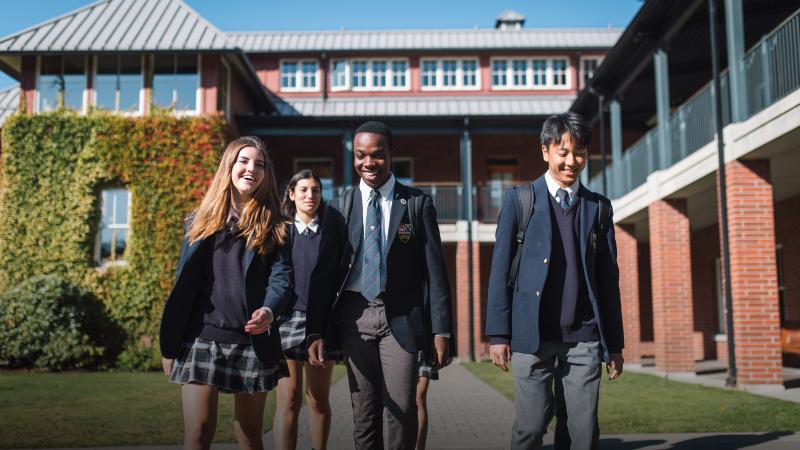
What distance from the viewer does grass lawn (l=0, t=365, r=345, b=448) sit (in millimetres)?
6855

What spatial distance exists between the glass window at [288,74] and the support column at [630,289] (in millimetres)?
13345

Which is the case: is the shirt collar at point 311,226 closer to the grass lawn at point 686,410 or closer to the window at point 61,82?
the grass lawn at point 686,410

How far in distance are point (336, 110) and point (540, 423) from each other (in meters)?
22.7

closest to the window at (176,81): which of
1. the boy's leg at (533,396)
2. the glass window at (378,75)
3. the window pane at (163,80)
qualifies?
the window pane at (163,80)

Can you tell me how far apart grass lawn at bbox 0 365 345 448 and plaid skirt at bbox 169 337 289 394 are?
3307 mm

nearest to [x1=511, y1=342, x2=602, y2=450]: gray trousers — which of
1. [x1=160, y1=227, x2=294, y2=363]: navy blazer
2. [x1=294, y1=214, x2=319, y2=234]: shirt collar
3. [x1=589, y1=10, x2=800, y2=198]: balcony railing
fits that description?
[x1=160, y1=227, x2=294, y2=363]: navy blazer

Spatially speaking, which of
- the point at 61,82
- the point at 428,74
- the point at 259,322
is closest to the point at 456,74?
the point at 428,74

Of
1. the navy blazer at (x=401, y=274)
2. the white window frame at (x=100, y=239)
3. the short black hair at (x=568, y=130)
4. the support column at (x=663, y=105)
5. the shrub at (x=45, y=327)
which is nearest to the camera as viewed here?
the navy blazer at (x=401, y=274)

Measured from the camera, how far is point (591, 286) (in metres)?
3.64

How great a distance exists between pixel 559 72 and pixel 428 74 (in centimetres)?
468

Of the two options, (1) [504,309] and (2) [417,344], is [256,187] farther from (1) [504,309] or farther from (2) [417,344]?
(1) [504,309]

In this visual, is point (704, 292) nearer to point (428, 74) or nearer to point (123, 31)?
point (428, 74)

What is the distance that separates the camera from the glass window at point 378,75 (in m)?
27.2

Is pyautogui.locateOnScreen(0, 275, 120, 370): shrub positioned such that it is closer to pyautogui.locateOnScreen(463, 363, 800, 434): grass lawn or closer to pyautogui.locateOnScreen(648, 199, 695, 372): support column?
pyautogui.locateOnScreen(463, 363, 800, 434): grass lawn
